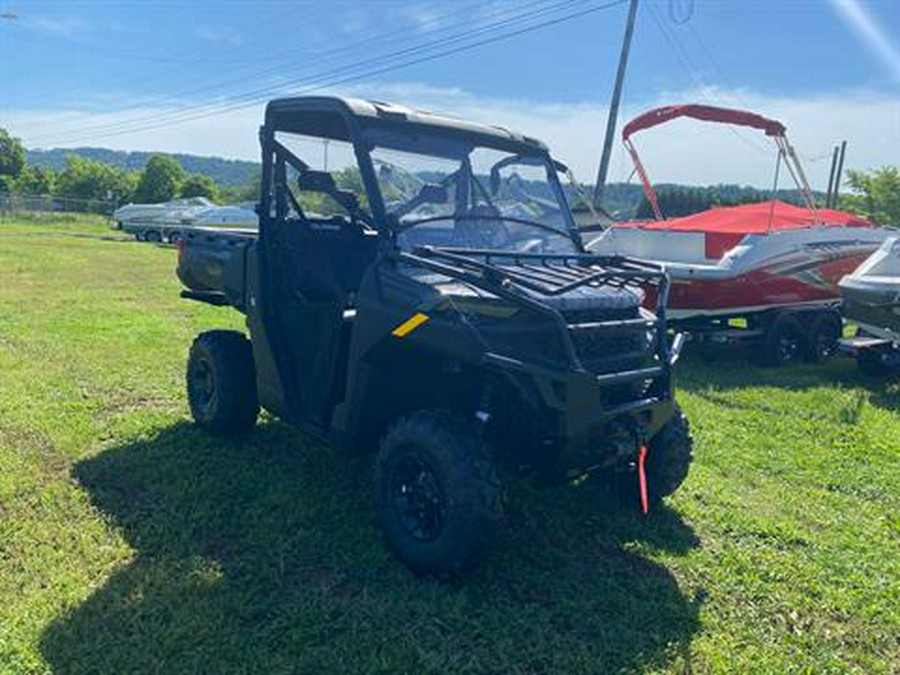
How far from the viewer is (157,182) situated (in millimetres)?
65312

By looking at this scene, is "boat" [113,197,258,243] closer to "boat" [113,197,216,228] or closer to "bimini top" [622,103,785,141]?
"boat" [113,197,216,228]

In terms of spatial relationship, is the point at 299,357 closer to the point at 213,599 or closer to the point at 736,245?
the point at 213,599

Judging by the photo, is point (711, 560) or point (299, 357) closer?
point (711, 560)

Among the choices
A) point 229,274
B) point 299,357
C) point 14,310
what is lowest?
point 14,310

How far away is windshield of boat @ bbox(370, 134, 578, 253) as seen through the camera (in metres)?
3.96

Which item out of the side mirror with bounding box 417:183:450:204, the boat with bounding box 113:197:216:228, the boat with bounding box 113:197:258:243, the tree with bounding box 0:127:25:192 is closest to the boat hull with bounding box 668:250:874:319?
the side mirror with bounding box 417:183:450:204

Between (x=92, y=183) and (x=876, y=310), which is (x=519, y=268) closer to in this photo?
(x=876, y=310)

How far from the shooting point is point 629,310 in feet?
12.2

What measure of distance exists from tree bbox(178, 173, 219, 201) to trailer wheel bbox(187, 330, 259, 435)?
2474 inches

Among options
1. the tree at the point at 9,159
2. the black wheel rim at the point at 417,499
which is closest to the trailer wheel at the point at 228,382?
the black wheel rim at the point at 417,499

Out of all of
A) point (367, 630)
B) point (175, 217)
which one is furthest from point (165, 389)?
point (175, 217)

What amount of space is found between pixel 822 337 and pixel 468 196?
23.9ft

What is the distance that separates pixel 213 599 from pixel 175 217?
30.9m

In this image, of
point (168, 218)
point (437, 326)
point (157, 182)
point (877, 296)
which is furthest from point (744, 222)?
point (157, 182)
